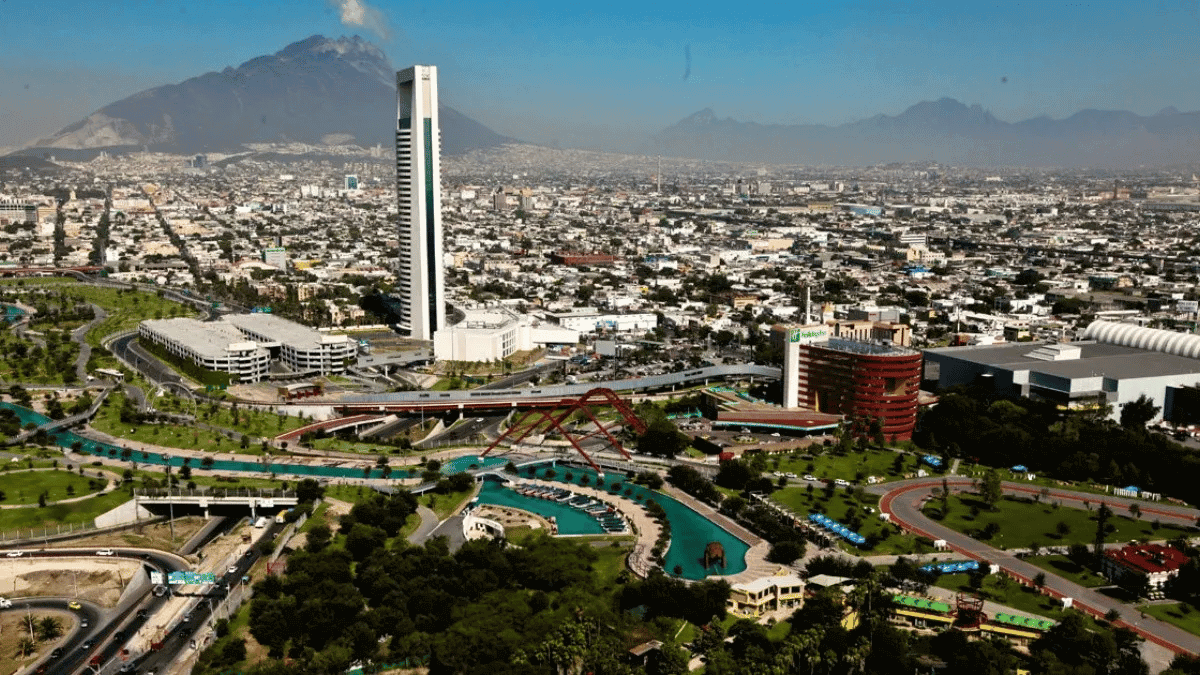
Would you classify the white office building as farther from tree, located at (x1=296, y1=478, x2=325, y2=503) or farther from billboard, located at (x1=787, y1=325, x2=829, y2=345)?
billboard, located at (x1=787, y1=325, x2=829, y2=345)

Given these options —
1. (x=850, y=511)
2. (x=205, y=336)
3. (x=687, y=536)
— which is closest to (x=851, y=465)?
(x=850, y=511)

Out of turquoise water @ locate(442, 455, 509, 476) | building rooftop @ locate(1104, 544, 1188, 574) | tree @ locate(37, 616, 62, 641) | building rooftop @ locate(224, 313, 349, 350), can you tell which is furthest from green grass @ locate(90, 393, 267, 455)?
building rooftop @ locate(1104, 544, 1188, 574)

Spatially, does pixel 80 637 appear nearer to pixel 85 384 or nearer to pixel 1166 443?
A: pixel 85 384

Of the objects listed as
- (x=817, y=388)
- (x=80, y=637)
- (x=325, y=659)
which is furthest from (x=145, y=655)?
(x=817, y=388)

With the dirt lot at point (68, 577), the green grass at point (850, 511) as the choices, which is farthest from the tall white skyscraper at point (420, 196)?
the dirt lot at point (68, 577)

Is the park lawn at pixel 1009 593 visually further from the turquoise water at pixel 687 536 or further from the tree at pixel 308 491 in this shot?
the tree at pixel 308 491
